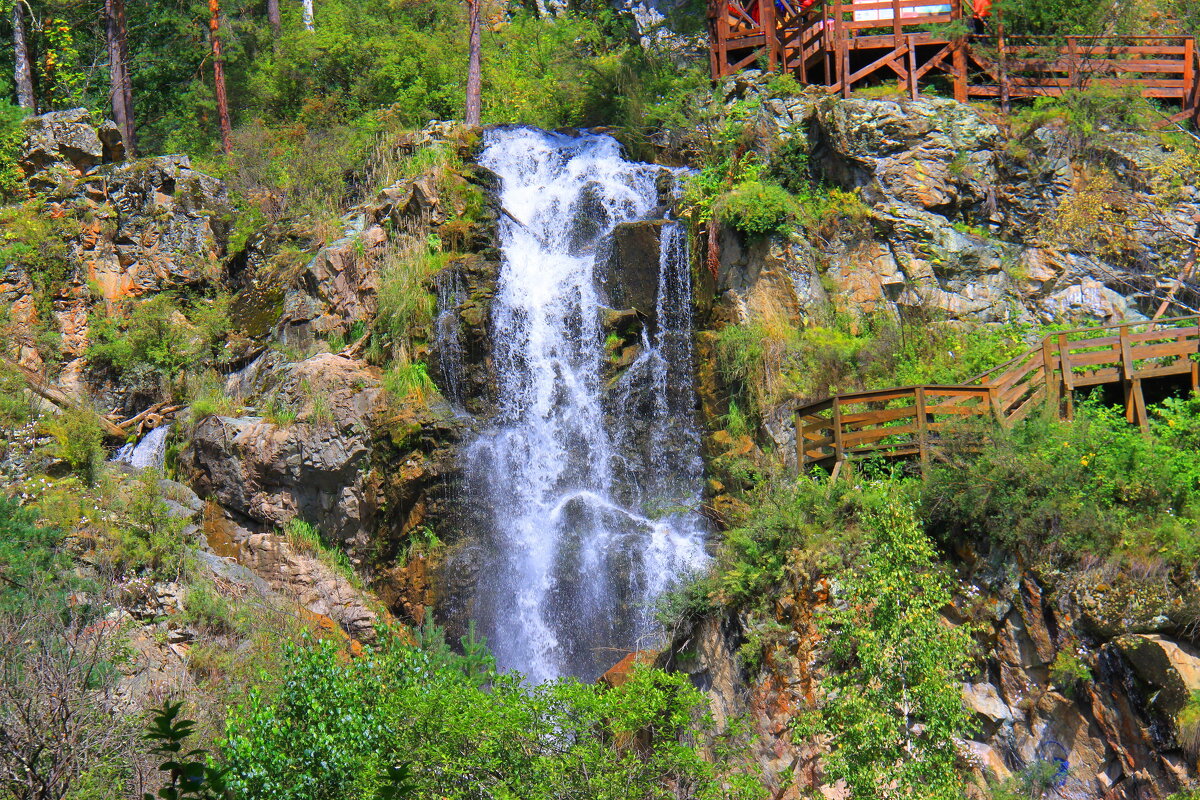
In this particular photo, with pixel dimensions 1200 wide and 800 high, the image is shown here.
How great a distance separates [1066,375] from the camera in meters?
15.4

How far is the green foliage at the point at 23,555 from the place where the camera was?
1497 centimetres

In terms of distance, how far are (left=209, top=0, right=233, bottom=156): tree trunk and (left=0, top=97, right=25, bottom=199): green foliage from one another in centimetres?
524

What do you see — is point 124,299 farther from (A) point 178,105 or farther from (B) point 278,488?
(A) point 178,105

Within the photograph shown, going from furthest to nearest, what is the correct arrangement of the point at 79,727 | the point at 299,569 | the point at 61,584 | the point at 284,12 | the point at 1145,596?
the point at 284,12 < the point at 299,569 < the point at 61,584 < the point at 1145,596 < the point at 79,727

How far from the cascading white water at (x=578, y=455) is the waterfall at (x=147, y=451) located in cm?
637

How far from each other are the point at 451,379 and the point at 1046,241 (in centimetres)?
1195

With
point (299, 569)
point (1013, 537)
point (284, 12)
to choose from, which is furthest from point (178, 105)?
point (1013, 537)

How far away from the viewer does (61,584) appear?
51.5ft

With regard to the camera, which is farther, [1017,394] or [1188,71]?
[1188,71]

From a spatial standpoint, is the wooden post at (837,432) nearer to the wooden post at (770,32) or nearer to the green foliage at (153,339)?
the wooden post at (770,32)

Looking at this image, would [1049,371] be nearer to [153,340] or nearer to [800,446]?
[800,446]

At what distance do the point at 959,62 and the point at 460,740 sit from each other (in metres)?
18.6

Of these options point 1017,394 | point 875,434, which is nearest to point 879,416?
point 875,434

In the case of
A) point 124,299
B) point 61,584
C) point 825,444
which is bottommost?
point 61,584
